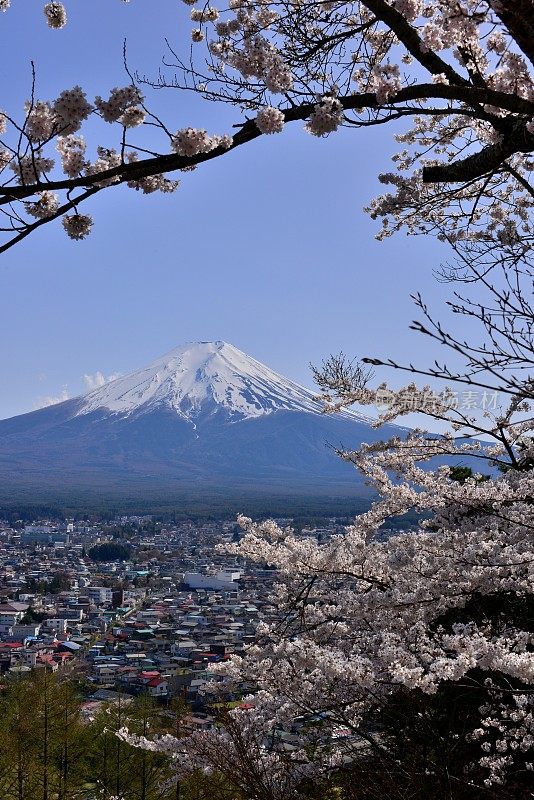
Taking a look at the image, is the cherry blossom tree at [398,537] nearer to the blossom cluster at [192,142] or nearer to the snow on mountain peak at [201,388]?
the blossom cluster at [192,142]

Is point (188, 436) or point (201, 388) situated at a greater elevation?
point (201, 388)

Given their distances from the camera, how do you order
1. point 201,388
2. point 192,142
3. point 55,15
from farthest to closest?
1. point 201,388
2. point 55,15
3. point 192,142

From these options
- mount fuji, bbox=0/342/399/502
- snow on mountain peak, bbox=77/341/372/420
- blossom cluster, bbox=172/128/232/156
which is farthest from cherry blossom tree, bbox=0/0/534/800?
snow on mountain peak, bbox=77/341/372/420

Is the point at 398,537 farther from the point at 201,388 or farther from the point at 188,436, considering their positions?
the point at 201,388

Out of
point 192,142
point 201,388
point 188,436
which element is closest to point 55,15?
point 192,142

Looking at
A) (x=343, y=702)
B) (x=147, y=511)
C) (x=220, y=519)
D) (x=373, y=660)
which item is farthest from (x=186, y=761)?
(x=147, y=511)

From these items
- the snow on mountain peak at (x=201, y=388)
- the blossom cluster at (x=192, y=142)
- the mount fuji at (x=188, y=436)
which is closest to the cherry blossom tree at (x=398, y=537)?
the blossom cluster at (x=192, y=142)

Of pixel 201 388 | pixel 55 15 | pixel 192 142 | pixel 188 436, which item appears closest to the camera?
pixel 192 142
